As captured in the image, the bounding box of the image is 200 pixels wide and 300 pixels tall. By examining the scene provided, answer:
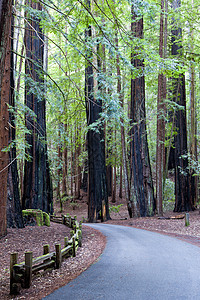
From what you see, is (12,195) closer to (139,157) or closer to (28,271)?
(28,271)

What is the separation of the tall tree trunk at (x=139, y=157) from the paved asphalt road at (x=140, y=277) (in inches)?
352

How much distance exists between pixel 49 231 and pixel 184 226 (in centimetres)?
631

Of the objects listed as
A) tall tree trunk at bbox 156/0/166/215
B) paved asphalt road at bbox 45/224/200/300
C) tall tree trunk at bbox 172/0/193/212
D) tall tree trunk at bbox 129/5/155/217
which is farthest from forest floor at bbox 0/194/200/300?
tall tree trunk at bbox 172/0/193/212

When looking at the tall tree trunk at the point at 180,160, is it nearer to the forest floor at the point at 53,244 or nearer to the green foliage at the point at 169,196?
the forest floor at the point at 53,244

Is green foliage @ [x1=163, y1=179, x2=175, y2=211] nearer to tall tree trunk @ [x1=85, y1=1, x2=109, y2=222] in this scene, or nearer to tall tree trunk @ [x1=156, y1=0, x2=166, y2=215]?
tall tree trunk @ [x1=156, y1=0, x2=166, y2=215]

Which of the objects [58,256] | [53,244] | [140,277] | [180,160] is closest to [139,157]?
[180,160]

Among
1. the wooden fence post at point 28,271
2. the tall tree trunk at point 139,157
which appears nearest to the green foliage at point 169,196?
the tall tree trunk at point 139,157

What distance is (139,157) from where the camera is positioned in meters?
17.3

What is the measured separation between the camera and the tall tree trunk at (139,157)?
55.7 feet

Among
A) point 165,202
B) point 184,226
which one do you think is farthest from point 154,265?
point 165,202

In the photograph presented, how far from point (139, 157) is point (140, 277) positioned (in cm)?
1235

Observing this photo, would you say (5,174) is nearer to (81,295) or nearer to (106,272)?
(106,272)

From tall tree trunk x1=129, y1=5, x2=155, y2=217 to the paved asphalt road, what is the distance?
8.95m

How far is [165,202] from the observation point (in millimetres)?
21062
